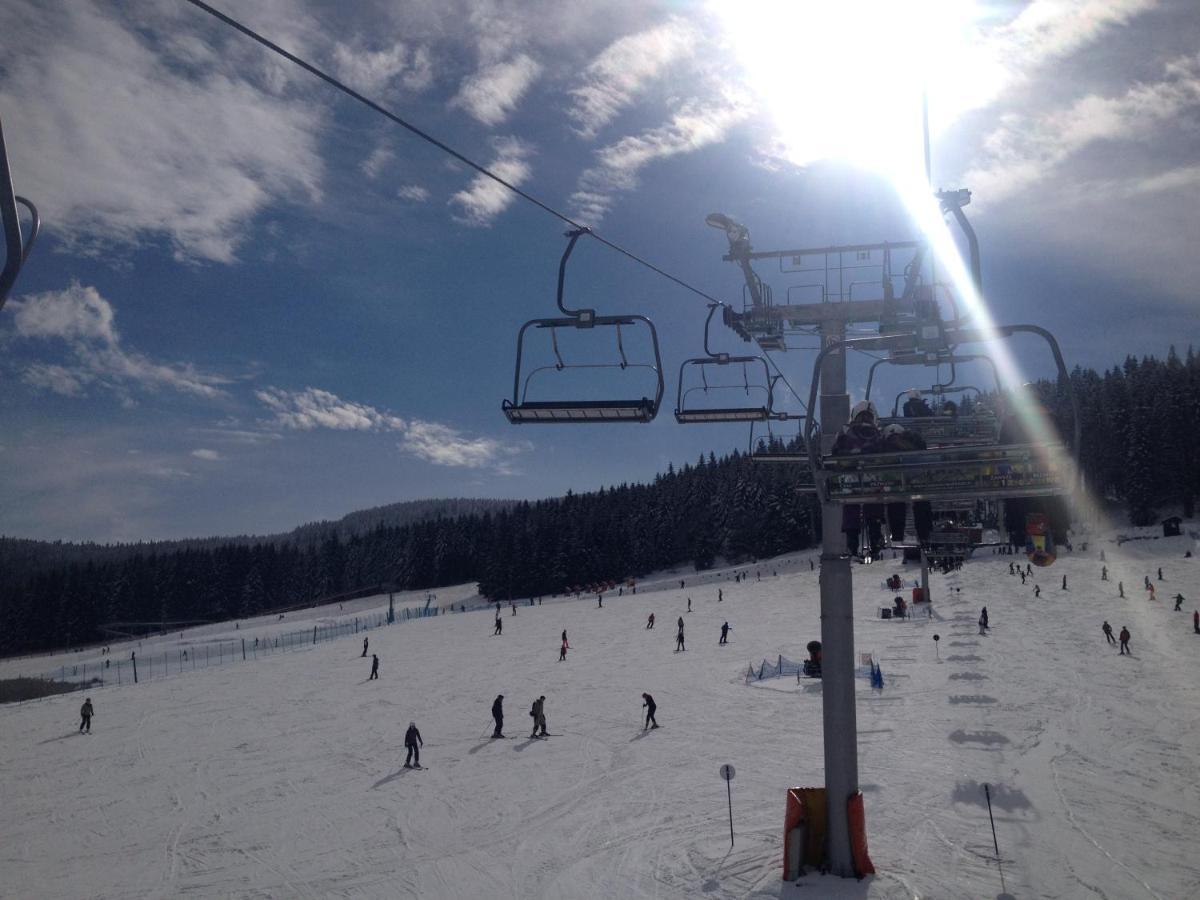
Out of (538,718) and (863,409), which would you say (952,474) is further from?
(538,718)

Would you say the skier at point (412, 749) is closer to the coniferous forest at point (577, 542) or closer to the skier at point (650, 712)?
the skier at point (650, 712)

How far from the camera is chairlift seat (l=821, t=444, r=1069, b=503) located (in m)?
6.61

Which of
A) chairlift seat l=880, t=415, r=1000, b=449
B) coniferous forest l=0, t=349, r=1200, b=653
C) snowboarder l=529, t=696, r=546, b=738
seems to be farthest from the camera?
coniferous forest l=0, t=349, r=1200, b=653

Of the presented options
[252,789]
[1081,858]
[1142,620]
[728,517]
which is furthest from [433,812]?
[728,517]

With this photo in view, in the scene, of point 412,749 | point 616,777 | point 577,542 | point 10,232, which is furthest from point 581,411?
point 577,542

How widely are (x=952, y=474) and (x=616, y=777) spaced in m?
11.2

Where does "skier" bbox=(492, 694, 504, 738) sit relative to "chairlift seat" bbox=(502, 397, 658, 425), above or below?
below

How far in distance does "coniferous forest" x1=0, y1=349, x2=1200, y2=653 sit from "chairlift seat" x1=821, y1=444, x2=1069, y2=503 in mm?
74063

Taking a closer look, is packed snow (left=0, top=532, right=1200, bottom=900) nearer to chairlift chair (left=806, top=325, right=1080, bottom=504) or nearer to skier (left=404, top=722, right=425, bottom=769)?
skier (left=404, top=722, right=425, bottom=769)

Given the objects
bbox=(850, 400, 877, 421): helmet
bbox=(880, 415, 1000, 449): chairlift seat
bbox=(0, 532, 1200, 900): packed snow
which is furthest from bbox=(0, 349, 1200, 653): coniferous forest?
bbox=(850, 400, 877, 421): helmet

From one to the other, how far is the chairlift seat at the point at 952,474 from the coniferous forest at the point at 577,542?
74063mm

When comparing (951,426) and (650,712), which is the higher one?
(951,426)

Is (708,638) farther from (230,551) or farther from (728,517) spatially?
(230,551)

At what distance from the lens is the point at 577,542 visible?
312ft
